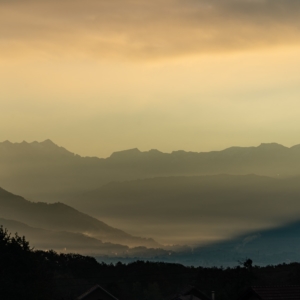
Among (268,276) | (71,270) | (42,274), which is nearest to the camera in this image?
(42,274)

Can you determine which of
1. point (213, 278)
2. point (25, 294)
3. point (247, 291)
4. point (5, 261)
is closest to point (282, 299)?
point (247, 291)

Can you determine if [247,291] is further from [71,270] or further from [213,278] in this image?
[71,270]

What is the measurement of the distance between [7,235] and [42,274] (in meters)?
8.68

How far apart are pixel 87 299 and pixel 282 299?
6128 cm

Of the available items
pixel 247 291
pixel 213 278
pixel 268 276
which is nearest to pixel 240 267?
pixel 213 278

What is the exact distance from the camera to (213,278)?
550 ft

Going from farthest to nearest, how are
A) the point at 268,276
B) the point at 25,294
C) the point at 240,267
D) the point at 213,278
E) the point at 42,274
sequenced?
the point at 268,276
the point at 213,278
the point at 240,267
the point at 42,274
the point at 25,294

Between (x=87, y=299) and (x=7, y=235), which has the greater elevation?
(x=7, y=235)

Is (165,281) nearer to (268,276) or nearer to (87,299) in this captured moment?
(268,276)

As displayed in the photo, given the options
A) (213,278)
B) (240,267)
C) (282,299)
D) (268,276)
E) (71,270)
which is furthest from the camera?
(71,270)

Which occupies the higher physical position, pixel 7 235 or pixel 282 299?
pixel 7 235

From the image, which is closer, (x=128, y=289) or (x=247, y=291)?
(x=247, y=291)

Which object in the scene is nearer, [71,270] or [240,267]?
[240,267]

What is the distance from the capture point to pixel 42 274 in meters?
113
